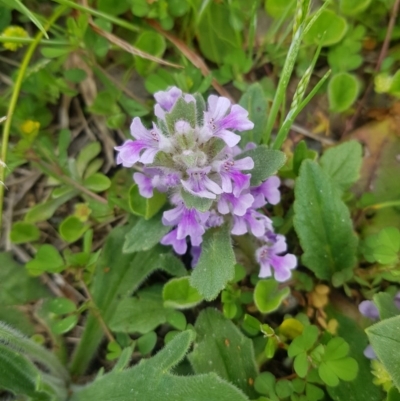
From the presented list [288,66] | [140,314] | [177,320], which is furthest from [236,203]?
[140,314]

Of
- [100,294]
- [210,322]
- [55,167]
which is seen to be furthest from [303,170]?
[55,167]

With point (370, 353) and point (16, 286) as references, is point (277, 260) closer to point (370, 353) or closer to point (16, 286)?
point (370, 353)

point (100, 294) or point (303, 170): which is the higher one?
point (303, 170)

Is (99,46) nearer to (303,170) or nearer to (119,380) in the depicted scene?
(303,170)

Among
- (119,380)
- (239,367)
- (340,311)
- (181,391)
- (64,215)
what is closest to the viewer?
(181,391)

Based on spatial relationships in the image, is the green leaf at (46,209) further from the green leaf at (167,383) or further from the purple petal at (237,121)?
the purple petal at (237,121)

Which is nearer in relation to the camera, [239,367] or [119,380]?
[119,380]

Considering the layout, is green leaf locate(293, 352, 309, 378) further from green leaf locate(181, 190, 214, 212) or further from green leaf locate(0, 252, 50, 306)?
green leaf locate(0, 252, 50, 306)
